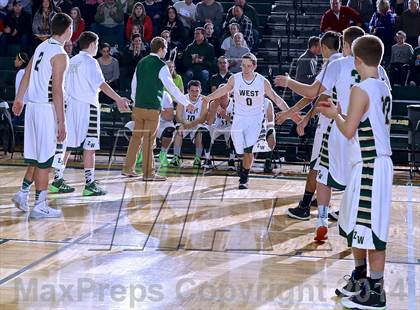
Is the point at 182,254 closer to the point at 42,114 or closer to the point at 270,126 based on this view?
the point at 42,114

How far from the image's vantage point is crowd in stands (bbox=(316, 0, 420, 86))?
46.3 feet

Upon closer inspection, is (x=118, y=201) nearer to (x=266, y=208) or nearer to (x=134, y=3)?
(x=266, y=208)

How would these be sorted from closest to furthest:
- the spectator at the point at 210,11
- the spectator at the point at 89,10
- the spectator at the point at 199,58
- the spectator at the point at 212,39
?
the spectator at the point at 199,58 → the spectator at the point at 212,39 → the spectator at the point at 210,11 → the spectator at the point at 89,10

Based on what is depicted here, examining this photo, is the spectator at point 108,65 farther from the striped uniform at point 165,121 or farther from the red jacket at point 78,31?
the striped uniform at point 165,121

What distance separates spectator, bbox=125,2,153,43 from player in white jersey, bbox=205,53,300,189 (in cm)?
516

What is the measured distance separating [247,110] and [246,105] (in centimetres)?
7

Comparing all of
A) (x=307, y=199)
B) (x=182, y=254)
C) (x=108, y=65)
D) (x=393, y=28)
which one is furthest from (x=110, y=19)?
(x=182, y=254)

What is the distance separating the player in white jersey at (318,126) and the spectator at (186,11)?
25.6ft

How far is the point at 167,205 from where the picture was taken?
9445 millimetres

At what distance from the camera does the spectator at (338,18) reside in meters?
14.4

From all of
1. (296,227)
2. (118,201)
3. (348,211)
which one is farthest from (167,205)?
(348,211)

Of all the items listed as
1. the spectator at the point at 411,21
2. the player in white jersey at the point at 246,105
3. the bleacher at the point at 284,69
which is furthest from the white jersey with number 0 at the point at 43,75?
the spectator at the point at 411,21

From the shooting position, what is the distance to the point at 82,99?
32.6 feet

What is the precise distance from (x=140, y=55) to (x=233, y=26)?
1.72 meters
